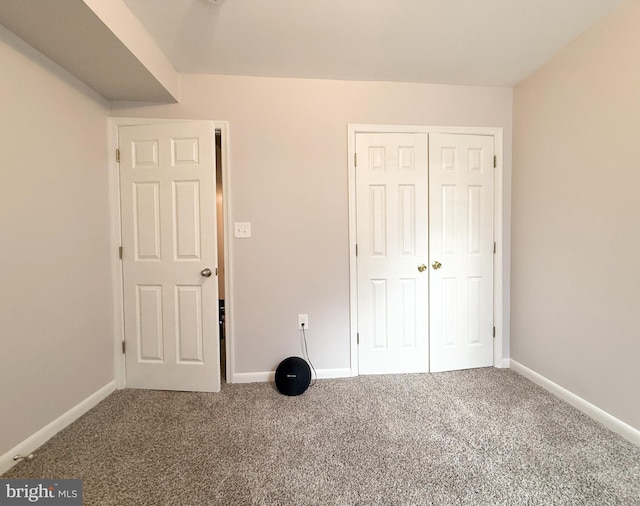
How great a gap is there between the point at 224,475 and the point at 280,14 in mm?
2488

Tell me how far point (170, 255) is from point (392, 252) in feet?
5.83

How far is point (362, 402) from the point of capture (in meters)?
1.74

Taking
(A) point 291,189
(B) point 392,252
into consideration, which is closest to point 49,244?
(A) point 291,189

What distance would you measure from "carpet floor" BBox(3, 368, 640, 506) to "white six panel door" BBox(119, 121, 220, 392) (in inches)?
9.0

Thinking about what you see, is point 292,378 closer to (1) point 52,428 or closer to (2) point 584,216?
(1) point 52,428

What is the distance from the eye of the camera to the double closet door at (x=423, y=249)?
2061 mm

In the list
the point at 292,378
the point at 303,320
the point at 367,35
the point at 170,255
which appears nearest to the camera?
the point at 367,35

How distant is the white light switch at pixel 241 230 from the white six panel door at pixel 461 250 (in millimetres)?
1518

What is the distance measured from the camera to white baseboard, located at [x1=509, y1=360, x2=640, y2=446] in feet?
4.61

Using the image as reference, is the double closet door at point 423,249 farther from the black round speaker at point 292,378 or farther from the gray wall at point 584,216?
the black round speaker at point 292,378

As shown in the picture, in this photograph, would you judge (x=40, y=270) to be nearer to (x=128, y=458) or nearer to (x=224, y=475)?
(x=128, y=458)

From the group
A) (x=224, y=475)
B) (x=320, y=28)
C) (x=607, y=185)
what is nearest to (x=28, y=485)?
(x=224, y=475)

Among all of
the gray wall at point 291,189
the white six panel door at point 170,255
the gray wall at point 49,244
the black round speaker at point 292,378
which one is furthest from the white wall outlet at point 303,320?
the gray wall at point 49,244

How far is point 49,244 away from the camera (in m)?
1.47
